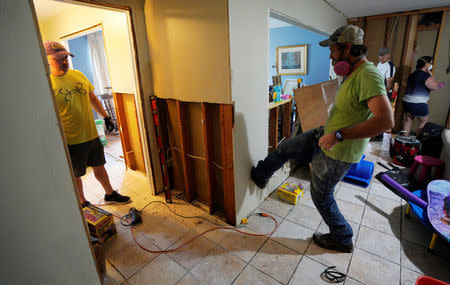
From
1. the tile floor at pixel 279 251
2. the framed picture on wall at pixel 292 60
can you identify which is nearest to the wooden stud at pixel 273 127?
the tile floor at pixel 279 251

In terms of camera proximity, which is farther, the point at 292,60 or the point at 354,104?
the point at 292,60

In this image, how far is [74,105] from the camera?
6.58 ft

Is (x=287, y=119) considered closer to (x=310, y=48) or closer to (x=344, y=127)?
(x=344, y=127)

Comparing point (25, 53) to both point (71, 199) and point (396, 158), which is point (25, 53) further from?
point (396, 158)

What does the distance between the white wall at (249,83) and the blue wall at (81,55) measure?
4.85 meters

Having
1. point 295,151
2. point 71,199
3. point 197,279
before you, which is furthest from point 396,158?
point 71,199

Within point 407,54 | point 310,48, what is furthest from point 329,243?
point 310,48

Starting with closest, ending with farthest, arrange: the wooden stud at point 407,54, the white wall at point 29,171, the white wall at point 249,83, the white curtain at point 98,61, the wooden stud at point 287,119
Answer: the white wall at point 29,171, the white wall at point 249,83, the wooden stud at point 287,119, the wooden stud at point 407,54, the white curtain at point 98,61

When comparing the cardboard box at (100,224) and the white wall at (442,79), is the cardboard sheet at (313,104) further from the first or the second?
the white wall at (442,79)

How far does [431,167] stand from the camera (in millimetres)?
2518

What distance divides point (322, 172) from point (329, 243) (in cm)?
65

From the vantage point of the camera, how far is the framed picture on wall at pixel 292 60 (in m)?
5.71

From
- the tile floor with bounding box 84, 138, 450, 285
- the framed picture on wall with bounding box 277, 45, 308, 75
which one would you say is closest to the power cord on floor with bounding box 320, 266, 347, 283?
the tile floor with bounding box 84, 138, 450, 285

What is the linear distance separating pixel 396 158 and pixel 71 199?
3.88m
